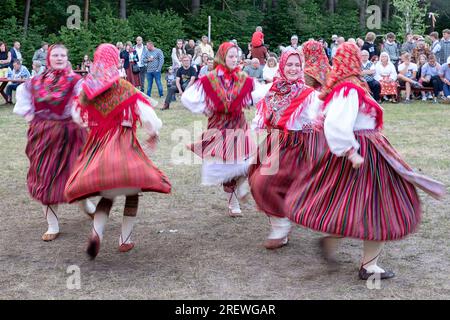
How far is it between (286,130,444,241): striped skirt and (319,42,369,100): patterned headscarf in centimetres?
35

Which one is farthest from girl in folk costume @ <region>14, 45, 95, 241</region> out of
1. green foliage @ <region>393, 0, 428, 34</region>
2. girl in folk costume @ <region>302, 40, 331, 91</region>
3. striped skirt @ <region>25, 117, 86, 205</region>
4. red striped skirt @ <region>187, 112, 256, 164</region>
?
green foliage @ <region>393, 0, 428, 34</region>

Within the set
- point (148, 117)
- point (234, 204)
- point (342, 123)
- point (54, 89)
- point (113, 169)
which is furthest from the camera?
point (234, 204)

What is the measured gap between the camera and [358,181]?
14.4ft

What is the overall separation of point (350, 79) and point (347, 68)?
8 cm

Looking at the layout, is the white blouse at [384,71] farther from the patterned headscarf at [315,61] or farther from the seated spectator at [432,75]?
the patterned headscarf at [315,61]

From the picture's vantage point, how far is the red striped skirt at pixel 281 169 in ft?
17.0

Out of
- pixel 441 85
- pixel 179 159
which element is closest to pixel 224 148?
pixel 179 159

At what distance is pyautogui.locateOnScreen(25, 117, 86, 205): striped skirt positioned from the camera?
5594 millimetres

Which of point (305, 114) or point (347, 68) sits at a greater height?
point (347, 68)

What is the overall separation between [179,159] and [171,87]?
6.38 metres

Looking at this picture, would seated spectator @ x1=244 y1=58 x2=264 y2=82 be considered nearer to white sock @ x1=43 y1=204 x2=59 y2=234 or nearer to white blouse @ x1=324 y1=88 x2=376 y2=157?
white sock @ x1=43 y1=204 x2=59 y2=234

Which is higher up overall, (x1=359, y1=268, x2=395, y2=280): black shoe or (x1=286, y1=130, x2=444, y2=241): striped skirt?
(x1=286, y1=130, x2=444, y2=241): striped skirt

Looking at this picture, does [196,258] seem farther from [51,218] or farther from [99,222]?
[51,218]

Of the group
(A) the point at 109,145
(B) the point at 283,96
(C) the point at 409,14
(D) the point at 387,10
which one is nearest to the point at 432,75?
(B) the point at 283,96
